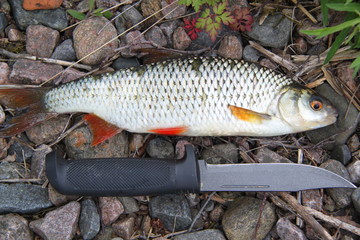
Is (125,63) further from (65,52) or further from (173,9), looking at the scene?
(173,9)

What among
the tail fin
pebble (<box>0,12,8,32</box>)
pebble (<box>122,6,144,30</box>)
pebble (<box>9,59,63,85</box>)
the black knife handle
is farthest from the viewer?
pebble (<box>122,6,144,30</box>)

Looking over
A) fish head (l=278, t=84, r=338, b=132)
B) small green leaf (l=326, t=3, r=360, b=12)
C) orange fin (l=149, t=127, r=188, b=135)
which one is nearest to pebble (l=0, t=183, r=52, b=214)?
orange fin (l=149, t=127, r=188, b=135)

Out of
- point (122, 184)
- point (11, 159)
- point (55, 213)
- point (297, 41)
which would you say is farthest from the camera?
point (297, 41)

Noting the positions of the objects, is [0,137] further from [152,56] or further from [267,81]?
[267,81]

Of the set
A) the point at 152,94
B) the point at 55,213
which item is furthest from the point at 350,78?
the point at 55,213

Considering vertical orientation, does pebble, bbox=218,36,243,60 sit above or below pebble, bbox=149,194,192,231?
above

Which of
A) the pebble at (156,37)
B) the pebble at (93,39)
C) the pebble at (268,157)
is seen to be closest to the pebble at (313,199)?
the pebble at (268,157)

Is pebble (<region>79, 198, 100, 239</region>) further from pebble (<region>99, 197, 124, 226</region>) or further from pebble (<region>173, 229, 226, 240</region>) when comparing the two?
pebble (<region>173, 229, 226, 240</region>)

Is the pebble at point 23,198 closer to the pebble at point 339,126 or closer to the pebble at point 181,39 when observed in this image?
the pebble at point 181,39
